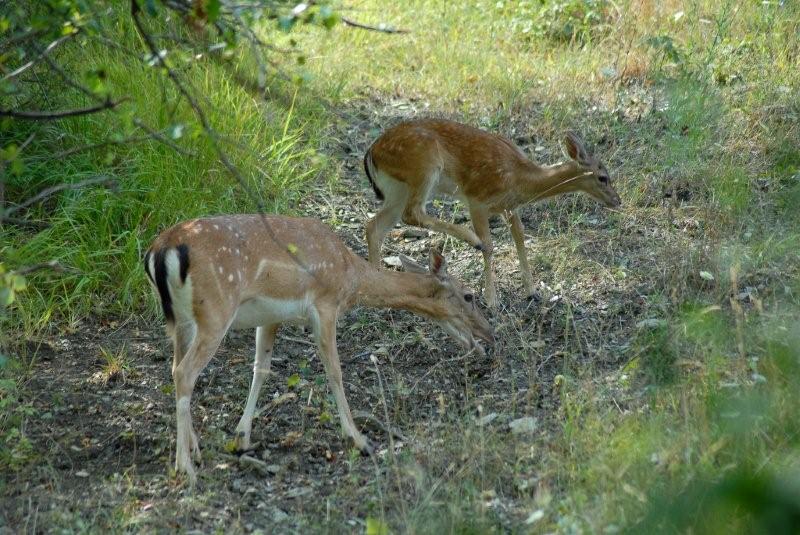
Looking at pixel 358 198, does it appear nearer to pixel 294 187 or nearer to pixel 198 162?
pixel 294 187

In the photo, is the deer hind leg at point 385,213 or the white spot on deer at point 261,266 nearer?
the white spot on deer at point 261,266

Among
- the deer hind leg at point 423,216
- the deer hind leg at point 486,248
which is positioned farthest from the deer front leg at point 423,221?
the deer hind leg at point 486,248

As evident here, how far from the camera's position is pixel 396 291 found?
6410mm

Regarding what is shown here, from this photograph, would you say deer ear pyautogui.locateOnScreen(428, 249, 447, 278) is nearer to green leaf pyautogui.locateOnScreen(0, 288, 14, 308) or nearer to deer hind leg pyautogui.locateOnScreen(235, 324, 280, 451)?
deer hind leg pyautogui.locateOnScreen(235, 324, 280, 451)

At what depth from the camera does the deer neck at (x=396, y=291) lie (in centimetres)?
630

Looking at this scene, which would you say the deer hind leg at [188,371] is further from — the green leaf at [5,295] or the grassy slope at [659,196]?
the green leaf at [5,295]

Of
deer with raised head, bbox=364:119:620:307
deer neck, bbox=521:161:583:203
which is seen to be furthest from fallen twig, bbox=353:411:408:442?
deer neck, bbox=521:161:583:203

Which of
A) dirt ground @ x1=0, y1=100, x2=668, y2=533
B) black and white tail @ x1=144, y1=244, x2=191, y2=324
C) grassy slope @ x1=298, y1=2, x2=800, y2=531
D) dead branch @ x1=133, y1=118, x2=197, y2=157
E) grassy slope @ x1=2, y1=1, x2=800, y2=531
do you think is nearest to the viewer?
dead branch @ x1=133, y1=118, x2=197, y2=157

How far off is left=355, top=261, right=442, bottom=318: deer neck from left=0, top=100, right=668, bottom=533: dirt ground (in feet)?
1.22

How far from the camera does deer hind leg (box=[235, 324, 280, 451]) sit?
18.5ft

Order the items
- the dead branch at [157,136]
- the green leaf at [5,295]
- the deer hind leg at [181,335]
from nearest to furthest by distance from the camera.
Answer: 1. the green leaf at [5,295]
2. the dead branch at [157,136]
3. the deer hind leg at [181,335]

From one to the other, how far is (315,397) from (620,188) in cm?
330

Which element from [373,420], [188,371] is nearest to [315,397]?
[373,420]

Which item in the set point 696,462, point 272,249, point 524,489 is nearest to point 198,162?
point 272,249
